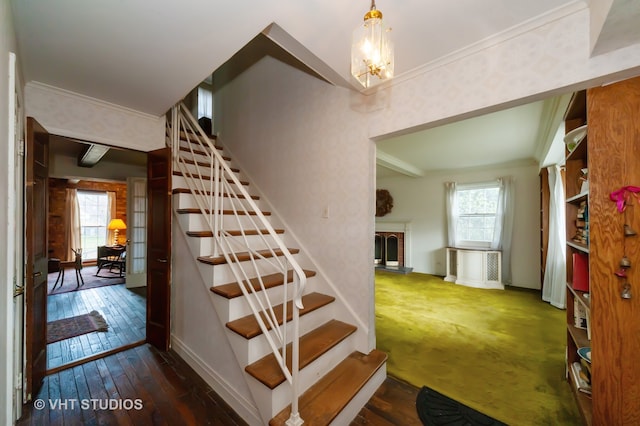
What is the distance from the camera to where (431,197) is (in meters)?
5.94

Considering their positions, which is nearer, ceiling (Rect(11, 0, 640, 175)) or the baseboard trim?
ceiling (Rect(11, 0, 640, 175))

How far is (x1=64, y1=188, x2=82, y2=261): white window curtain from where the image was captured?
6.73 meters

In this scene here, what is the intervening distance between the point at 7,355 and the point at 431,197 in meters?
6.39

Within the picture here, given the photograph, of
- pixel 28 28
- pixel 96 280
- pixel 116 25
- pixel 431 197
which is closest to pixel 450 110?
pixel 116 25

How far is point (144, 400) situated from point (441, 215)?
5.89 m

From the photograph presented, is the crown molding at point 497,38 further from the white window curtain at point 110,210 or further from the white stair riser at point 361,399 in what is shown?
the white window curtain at point 110,210

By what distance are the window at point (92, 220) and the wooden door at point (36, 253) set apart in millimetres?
6452

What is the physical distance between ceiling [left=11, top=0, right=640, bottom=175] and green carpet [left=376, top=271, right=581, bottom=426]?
2299 millimetres

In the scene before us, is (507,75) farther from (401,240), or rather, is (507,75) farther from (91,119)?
(401,240)

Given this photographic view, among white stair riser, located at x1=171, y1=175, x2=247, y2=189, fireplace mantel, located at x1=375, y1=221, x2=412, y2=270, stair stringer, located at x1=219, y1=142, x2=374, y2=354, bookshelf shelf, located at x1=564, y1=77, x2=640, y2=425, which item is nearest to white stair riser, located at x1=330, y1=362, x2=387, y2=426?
stair stringer, located at x1=219, y1=142, x2=374, y2=354

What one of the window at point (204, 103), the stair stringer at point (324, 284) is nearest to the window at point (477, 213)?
the stair stringer at point (324, 284)

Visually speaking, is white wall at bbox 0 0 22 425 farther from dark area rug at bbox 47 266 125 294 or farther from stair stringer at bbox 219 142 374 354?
dark area rug at bbox 47 266 125 294

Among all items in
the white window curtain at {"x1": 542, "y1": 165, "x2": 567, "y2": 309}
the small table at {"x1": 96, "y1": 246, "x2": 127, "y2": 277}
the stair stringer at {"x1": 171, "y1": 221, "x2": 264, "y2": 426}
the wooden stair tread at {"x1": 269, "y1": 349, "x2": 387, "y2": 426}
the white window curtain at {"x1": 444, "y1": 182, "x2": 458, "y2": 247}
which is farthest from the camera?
the small table at {"x1": 96, "y1": 246, "x2": 127, "y2": 277}

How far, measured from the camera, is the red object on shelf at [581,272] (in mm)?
1801
